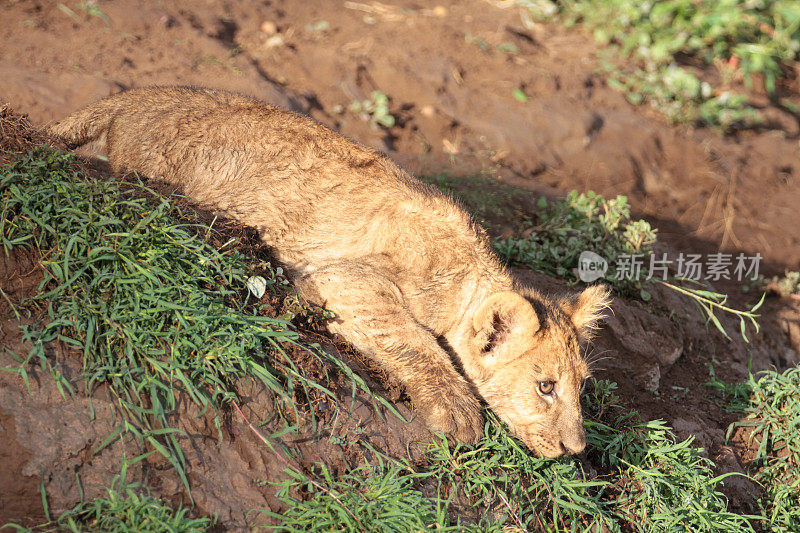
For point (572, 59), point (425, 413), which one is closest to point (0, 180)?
point (425, 413)


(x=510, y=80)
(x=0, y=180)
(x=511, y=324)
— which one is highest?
(x=0, y=180)

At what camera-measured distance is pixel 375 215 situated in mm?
4707

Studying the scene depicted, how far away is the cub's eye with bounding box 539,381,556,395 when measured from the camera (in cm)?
417

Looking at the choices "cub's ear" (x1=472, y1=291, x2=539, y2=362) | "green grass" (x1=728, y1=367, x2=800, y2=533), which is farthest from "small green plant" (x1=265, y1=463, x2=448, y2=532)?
"green grass" (x1=728, y1=367, x2=800, y2=533)

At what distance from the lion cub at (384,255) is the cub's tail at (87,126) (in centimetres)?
1

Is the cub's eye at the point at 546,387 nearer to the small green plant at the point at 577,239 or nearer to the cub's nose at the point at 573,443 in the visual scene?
the cub's nose at the point at 573,443

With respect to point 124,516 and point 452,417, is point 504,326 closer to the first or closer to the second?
point 452,417

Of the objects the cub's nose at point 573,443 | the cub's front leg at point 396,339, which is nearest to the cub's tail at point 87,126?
the cub's front leg at point 396,339

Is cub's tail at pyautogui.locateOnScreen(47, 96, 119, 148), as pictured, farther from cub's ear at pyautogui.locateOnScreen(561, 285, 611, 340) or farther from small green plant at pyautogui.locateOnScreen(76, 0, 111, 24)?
cub's ear at pyautogui.locateOnScreen(561, 285, 611, 340)

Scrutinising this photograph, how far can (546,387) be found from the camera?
4176 millimetres

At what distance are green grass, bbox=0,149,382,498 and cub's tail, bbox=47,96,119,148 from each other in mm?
1495

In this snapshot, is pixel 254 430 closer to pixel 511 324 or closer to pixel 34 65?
pixel 511 324

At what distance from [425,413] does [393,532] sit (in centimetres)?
82

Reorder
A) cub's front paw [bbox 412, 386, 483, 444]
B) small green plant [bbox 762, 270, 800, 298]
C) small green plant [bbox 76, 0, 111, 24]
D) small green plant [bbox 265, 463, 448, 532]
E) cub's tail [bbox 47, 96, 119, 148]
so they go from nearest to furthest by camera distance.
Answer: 1. small green plant [bbox 265, 463, 448, 532]
2. cub's front paw [bbox 412, 386, 483, 444]
3. cub's tail [bbox 47, 96, 119, 148]
4. small green plant [bbox 762, 270, 800, 298]
5. small green plant [bbox 76, 0, 111, 24]
